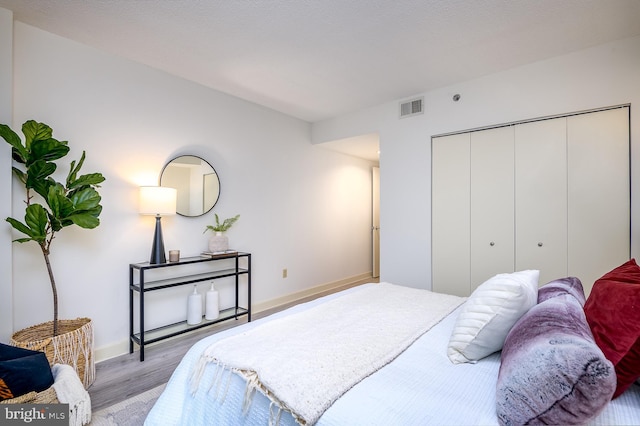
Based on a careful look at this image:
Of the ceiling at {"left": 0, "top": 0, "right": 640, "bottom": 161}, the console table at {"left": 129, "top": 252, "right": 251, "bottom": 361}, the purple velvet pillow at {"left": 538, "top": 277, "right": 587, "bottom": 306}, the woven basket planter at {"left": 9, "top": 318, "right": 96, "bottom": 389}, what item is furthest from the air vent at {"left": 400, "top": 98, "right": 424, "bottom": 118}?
the woven basket planter at {"left": 9, "top": 318, "right": 96, "bottom": 389}

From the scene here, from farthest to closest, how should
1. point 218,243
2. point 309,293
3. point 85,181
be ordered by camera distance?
point 309,293, point 218,243, point 85,181

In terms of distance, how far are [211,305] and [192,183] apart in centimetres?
127

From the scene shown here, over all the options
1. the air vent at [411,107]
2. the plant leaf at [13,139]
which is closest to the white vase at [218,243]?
the plant leaf at [13,139]

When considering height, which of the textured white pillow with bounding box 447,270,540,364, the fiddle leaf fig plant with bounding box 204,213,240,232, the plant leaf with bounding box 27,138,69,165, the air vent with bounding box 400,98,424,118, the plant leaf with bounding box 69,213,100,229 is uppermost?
the air vent with bounding box 400,98,424,118

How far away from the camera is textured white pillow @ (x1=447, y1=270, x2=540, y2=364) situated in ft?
3.96

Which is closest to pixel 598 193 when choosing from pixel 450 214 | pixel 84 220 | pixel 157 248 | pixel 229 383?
pixel 450 214

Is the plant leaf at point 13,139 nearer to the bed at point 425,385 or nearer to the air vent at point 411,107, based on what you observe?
the bed at point 425,385

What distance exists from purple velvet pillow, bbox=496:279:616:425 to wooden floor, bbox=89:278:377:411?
2277 millimetres

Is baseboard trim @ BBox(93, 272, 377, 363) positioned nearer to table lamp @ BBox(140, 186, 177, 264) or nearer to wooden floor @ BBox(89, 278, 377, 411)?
wooden floor @ BBox(89, 278, 377, 411)

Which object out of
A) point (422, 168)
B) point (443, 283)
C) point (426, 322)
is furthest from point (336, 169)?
point (426, 322)

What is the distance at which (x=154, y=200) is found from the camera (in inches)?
102

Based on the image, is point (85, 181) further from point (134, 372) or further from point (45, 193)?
point (134, 372)

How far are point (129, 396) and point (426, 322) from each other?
200cm

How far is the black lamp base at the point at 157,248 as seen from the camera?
8.75 ft
